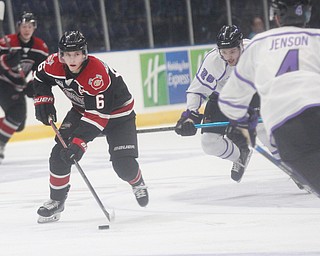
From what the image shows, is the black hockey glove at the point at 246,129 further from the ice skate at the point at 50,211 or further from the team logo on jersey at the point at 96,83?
the ice skate at the point at 50,211

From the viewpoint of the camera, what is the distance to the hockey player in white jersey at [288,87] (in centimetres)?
290

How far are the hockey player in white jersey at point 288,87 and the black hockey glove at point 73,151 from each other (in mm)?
1472

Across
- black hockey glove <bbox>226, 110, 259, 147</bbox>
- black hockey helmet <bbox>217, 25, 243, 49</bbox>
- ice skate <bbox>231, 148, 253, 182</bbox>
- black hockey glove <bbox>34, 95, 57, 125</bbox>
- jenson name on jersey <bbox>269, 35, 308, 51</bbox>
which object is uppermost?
jenson name on jersey <bbox>269, 35, 308, 51</bbox>

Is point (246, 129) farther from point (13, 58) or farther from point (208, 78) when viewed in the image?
point (13, 58)

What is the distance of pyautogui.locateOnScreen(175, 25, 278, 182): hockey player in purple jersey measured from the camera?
206 inches

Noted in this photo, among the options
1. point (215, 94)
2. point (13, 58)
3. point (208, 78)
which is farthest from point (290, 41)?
point (13, 58)

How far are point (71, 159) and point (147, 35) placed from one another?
692cm

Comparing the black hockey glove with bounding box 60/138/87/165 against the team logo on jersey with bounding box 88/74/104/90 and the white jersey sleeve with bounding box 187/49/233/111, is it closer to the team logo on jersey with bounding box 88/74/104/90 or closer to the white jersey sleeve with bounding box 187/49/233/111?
the team logo on jersey with bounding box 88/74/104/90

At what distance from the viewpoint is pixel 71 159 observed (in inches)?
178

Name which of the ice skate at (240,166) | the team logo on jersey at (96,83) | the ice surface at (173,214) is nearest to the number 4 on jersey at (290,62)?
the ice surface at (173,214)

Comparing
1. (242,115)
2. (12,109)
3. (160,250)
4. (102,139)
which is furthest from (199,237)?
(102,139)

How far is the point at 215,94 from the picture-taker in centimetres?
582

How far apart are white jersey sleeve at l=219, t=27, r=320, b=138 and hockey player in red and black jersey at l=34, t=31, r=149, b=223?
1.57 m

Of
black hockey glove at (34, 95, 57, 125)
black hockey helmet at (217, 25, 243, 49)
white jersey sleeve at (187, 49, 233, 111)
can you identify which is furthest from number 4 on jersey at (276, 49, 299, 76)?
white jersey sleeve at (187, 49, 233, 111)
